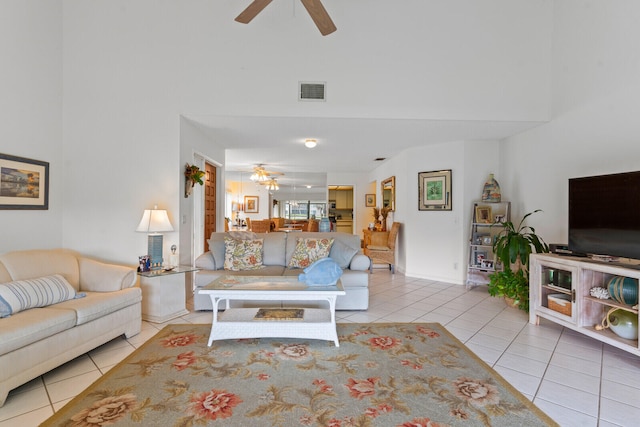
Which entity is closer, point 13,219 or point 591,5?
point 13,219

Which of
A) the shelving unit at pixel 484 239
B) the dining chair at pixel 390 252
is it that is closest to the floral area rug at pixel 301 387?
the shelving unit at pixel 484 239

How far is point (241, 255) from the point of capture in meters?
3.84

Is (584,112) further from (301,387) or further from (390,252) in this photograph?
(301,387)

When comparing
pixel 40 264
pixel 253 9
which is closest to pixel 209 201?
pixel 40 264

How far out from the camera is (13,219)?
2930 millimetres

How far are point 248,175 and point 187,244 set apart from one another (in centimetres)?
522

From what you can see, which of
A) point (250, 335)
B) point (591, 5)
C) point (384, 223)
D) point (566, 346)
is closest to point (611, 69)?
point (591, 5)

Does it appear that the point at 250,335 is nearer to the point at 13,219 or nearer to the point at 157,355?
the point at 157,355

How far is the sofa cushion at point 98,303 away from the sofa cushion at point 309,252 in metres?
1.83

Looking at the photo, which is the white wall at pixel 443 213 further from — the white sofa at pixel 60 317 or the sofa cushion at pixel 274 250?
the white sofa at pixel 60 317

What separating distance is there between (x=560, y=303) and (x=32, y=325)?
4386mm

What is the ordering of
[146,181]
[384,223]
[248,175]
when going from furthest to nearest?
[248,175] < [384,223] < [146,181]

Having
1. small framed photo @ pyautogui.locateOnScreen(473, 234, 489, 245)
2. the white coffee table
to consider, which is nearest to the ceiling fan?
the white coffee table

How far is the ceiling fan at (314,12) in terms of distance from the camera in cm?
239
